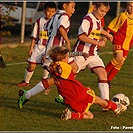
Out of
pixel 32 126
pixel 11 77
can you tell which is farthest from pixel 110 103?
pixel 11 77

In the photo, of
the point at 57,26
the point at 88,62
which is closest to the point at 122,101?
the point at 88,62

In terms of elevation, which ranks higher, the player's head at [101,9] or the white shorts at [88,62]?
the player's head at [101,9]

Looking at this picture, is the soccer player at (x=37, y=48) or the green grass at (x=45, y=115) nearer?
the green grass at (x=45, y=115)

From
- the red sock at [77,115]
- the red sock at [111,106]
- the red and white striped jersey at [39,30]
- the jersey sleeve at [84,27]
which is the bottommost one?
the red sock at [77,115]

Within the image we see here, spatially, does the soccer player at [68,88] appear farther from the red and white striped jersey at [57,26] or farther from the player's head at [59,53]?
the red and white striped jersey at [57,26]

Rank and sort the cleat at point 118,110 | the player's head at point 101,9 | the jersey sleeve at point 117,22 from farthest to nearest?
the jersey sleeve at point 117,22, the player's head at point 101,9, the cleat at point 118,110

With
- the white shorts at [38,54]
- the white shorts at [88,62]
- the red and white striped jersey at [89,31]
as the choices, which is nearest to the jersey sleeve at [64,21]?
the red and white striped jersey at [89,31]

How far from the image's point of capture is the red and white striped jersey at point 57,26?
8.99 meters

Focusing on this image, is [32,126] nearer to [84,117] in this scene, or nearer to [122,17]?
[84,117]

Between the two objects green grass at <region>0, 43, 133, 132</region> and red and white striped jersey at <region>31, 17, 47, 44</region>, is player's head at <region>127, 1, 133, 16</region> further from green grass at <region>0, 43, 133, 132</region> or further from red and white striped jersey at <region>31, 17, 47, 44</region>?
red and white striped jersey at <region>31, 17, 47, 44</region>

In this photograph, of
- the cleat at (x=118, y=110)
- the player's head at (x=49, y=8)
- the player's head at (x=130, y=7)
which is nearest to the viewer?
the cleat at (x=118, y=110)

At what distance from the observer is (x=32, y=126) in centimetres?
733

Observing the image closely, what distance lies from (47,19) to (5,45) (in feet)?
22.8

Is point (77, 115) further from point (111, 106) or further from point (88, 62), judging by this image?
point (88, 62)
